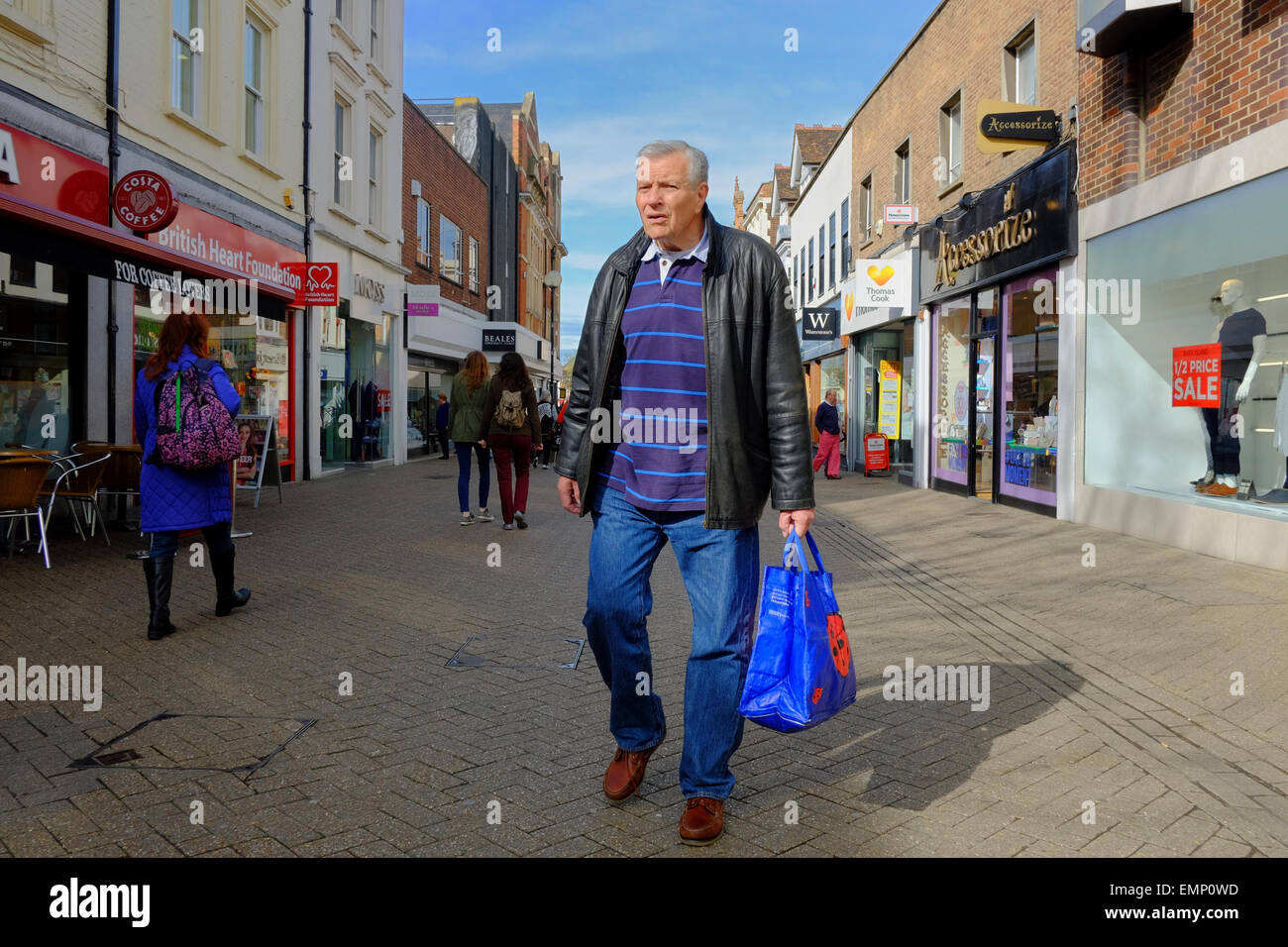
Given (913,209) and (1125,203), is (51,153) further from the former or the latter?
(913,209)

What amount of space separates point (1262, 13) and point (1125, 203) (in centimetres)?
234

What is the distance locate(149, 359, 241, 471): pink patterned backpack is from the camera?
219 inches

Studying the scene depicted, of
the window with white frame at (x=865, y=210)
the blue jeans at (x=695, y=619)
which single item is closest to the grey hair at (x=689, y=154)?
the blue jeans at (x=695, y=619)

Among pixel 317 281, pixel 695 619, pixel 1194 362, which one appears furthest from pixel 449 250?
pixel 695 619

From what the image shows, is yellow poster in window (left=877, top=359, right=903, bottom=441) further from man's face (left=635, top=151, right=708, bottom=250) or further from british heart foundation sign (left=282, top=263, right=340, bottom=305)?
man's face (left=635, top=151, right=708, bottom=250)

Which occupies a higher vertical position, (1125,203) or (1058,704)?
(1125,203)

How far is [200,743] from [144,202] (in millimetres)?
8734

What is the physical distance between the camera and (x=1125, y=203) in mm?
10250

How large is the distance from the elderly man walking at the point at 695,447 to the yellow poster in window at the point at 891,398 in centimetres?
1789

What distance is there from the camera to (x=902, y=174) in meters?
19.5

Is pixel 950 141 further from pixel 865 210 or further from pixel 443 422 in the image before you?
pixel 443 422

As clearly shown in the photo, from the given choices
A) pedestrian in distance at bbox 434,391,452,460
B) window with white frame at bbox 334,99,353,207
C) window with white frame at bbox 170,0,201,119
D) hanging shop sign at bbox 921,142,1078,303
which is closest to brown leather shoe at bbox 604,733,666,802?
hanging shop sign at bbox 921,142,1078,303

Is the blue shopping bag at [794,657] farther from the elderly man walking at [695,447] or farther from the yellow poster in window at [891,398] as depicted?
A: the yellow poster in window at [891,398]
